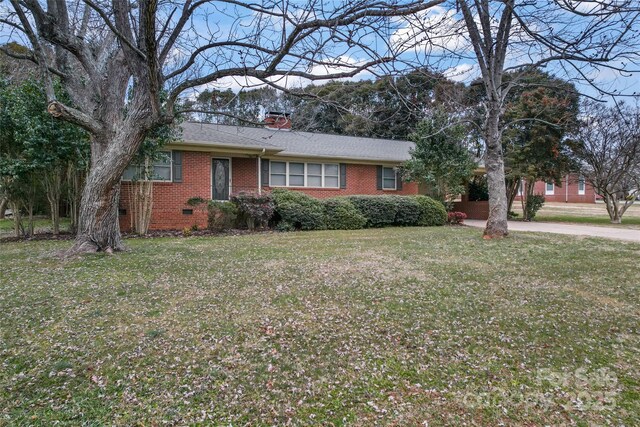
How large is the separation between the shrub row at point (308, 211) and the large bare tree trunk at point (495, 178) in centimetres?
447

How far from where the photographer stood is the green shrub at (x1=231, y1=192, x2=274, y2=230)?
12.0m

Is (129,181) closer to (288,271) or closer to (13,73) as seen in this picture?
(13,73)

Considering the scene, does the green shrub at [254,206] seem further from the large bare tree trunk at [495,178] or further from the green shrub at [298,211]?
the large bare tree trunk at [495,178]

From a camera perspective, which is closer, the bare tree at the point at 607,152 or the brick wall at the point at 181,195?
the brick wall at the point at 181,195

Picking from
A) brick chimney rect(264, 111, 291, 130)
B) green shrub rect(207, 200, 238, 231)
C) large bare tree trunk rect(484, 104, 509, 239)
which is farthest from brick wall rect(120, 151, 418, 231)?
large bare tree trunk rect(484, 104, 509, 239)

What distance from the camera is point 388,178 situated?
18.3 m

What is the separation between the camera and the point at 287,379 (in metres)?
2.85

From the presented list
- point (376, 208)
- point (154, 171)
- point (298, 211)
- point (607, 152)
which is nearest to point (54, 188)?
point (154, 171)

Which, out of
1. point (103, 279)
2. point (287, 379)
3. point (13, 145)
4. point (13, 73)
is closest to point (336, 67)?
point (287, 379)

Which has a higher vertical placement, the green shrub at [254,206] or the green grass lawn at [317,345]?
the green shrub at [254,206]

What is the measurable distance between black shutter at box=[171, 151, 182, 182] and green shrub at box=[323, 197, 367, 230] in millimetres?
4949

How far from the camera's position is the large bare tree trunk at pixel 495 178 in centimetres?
945

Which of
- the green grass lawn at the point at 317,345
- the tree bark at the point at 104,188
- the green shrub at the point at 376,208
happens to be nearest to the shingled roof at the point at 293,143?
the green shrub at the point at 376,208

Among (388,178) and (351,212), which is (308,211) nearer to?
(351,212)
